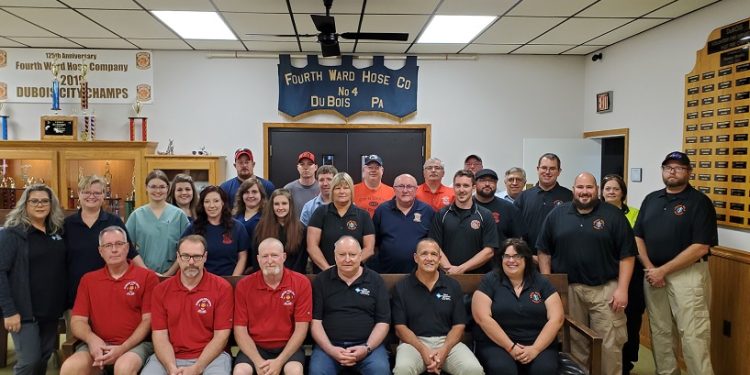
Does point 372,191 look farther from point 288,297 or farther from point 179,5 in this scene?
point 179,5

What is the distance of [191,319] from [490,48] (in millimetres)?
4544

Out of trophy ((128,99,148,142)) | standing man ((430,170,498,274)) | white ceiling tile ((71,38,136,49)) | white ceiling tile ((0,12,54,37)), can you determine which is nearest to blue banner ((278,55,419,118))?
trophy ((128,99,148,142))

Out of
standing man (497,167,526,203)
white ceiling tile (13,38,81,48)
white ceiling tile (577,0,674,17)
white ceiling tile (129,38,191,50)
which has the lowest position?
standing man (497,167,526,203)

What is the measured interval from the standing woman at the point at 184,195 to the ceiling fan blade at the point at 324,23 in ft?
4.89

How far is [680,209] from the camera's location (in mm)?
3438

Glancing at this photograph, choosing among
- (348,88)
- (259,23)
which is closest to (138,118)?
(259,23)

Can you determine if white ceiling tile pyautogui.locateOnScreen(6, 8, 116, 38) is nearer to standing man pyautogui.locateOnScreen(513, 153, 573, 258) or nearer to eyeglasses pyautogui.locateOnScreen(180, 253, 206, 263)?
eyeglasses pyautogui.locateOnScreen(180, 253, 206, 263)

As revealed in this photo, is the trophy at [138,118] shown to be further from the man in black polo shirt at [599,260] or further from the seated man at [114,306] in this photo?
the man in black polo shirt at [599,260]

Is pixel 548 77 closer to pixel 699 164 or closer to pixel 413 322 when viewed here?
pixel 699 164

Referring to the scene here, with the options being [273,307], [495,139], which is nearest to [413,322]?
[273,307]

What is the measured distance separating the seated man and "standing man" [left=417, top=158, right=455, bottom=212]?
2203 mm

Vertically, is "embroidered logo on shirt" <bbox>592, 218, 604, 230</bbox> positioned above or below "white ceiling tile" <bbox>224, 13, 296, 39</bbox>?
below

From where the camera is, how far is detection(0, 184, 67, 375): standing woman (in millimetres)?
2941

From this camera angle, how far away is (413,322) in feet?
9.91
